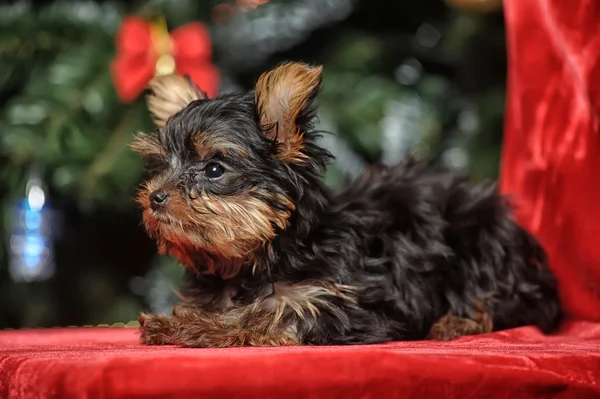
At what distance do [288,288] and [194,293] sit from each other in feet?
1.05

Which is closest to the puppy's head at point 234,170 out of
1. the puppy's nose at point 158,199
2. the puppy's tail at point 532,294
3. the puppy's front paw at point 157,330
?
the puppy's nose at point 158,199

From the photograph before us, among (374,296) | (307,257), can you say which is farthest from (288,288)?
(374,296)

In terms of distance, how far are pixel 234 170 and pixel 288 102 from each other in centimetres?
21

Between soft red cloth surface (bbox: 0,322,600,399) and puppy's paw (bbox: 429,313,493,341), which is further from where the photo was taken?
puppy's paw (bbox: 429,313,493,341)

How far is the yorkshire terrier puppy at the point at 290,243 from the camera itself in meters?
1.91

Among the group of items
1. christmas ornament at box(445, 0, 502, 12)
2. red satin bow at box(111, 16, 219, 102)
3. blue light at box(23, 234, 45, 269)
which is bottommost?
blue light at box(23, 234, 45, 269)

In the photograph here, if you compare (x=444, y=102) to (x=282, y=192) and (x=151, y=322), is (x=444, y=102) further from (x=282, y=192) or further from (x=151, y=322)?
(x=151, y=322)

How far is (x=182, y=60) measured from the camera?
120 inches

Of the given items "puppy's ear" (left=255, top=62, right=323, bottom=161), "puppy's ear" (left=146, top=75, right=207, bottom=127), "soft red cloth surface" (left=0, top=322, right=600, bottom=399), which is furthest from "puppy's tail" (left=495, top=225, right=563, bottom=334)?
"puppy's ear" (left=146, top=75, right=207, bottom=127)

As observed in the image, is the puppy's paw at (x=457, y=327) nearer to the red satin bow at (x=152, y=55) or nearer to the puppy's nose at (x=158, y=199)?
the puppy's nose at (x=158, y=199)

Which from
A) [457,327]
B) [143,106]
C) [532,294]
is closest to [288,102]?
[457,327]

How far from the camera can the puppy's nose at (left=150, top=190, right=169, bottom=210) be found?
1.92 m

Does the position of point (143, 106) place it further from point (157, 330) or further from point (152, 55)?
point (157, 330)

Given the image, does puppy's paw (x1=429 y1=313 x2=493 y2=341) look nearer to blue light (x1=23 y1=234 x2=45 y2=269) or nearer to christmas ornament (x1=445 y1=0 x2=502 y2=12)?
christmas ornament (x1=445 y1=0 x2=502 y2=12)
